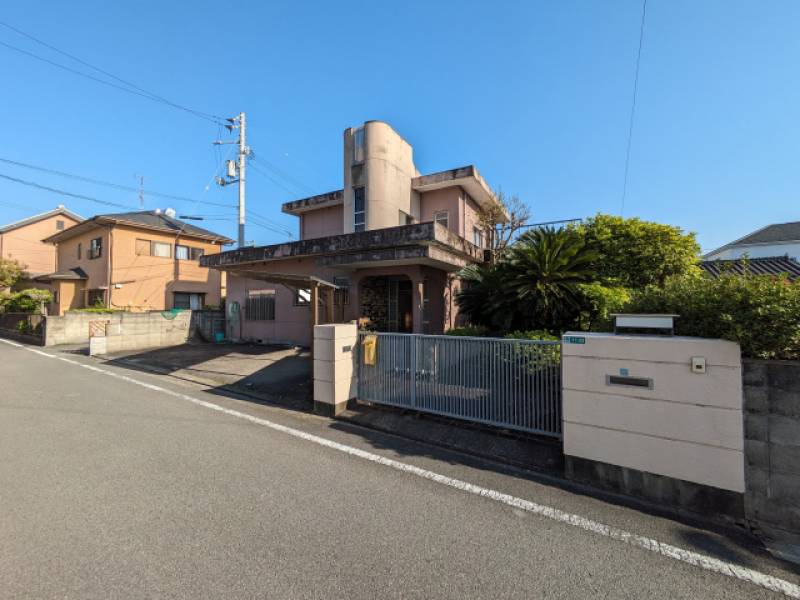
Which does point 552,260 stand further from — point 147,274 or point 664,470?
point 147,274

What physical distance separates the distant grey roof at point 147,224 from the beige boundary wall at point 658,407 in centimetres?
2385

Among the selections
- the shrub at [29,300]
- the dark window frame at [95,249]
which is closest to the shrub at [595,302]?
the dark window frame at [95,249]

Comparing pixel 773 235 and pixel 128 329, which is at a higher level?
pixel 773 235

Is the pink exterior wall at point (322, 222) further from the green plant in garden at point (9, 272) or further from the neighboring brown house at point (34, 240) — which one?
the neighboring brown house at point (34, 240)

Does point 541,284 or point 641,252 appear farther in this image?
point 641,252

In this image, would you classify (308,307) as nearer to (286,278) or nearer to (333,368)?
(286,278)

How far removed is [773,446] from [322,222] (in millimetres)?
14231

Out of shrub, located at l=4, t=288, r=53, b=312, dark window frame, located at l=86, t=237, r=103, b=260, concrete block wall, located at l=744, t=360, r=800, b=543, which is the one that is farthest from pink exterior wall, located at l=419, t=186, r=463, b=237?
shrub, located at l=4, t=288, r=53, b=312

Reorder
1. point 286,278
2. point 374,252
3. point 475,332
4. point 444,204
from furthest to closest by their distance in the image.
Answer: point 444,204, point 374,252, point 475,332, point 286,278

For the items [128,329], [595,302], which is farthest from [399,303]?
[128,329]

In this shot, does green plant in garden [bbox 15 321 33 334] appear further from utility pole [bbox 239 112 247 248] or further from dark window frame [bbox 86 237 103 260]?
utility pole [bbox 239 112 247 248]

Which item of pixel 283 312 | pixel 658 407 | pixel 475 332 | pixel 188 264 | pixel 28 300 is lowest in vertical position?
pixel 658 407

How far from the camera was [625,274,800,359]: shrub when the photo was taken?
279 cm

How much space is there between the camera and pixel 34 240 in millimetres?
26688
